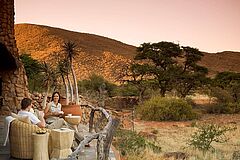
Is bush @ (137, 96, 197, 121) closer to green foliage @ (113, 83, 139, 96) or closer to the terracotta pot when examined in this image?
green foliage @ (113, 83, 139, 96)

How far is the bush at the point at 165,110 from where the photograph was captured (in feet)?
60.5

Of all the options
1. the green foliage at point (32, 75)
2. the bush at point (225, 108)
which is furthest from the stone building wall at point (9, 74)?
the bush at point (225, 108)

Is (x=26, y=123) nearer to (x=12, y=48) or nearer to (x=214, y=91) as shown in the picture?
(x=12, y=48)

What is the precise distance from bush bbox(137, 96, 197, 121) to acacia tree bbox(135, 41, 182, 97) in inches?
192

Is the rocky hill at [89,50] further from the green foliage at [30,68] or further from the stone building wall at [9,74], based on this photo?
the stone building wall at [9,74]

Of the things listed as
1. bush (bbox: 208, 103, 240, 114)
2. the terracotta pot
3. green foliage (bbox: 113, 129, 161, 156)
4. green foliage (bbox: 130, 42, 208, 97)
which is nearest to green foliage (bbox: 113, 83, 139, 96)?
green foliage (bbox: 130, 42, 208, 97)

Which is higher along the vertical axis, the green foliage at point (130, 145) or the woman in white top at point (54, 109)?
the woman in white top at point (54, 109)

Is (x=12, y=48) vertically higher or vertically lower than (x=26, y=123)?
higher

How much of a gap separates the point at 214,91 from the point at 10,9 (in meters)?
15.8

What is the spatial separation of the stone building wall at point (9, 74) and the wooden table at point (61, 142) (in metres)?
4.81

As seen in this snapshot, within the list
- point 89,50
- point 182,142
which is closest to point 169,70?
point 182,142

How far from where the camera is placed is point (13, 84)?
9570mm

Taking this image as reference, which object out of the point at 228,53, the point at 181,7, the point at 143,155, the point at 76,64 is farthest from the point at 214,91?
the point at 228,53

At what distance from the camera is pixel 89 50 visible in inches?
1756
